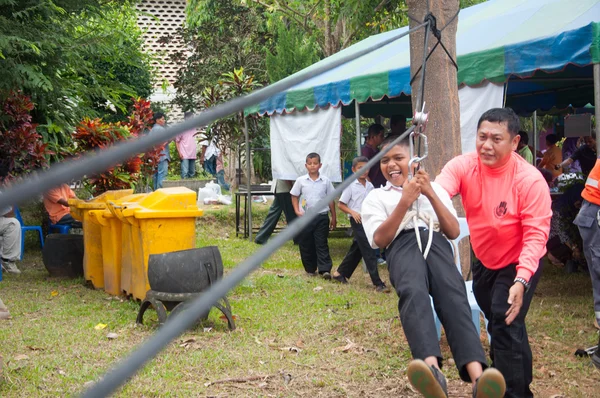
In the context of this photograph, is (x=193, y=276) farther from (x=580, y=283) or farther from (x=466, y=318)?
(x=580, y=283)

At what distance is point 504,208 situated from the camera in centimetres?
425

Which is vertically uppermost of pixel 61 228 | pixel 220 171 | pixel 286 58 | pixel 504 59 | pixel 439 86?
pixel 286 58

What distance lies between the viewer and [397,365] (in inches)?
216

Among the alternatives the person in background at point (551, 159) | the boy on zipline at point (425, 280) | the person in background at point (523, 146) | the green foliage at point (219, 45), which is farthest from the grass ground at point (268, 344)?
the green foliage at point (219, 45)

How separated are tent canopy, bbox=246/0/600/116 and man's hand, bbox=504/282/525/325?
3350 mm

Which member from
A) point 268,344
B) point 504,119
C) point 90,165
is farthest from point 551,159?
point 90,165

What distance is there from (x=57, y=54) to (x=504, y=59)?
18.9 ft

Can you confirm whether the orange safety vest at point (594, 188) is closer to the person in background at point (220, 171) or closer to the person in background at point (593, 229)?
the person in background at point (593, 229)

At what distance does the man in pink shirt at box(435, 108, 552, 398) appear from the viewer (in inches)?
162

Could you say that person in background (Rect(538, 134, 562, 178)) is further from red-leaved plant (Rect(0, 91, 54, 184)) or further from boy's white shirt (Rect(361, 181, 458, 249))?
boy's white shirt (Rect(361, 181, 458, 249))

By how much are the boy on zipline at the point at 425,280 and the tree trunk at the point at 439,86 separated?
155 centimetres

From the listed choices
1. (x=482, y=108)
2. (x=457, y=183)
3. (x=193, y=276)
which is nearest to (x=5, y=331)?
(x=193, y=276)

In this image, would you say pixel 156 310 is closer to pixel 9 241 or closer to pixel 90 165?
pixel 9 241

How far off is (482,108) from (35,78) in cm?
529
